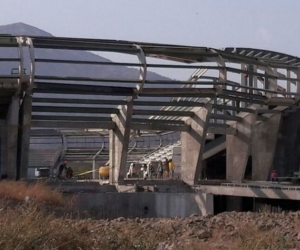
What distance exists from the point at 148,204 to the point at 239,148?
1453 centimetres

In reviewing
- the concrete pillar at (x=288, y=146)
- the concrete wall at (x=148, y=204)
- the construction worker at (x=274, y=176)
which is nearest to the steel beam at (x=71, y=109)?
the concrete wall at (x=148, y=204)

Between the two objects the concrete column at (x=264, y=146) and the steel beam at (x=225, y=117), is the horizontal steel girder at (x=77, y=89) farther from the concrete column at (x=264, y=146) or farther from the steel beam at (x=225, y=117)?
the concrete column at (x=264, y=146)

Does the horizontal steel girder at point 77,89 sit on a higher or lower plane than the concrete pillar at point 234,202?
higher

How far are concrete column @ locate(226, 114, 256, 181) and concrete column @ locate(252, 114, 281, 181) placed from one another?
172 cm

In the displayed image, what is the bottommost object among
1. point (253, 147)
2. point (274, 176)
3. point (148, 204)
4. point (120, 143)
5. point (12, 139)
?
point (148, 204)

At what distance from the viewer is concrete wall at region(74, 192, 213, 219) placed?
1449 inches

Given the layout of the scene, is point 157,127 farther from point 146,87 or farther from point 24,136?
point 24,136

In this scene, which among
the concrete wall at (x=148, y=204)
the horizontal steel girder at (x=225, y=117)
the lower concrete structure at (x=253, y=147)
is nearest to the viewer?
the concrete wall at (x=148, y=204)

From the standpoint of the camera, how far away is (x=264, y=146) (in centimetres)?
5325

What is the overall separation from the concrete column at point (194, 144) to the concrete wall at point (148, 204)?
27.8ft

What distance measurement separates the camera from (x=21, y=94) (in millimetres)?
41781

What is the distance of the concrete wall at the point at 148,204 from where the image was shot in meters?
36.8

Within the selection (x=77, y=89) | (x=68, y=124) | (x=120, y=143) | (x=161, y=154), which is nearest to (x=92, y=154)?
(x=161, y=154)

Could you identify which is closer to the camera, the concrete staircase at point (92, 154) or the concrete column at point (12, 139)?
the concrete column at point (12, 139)
